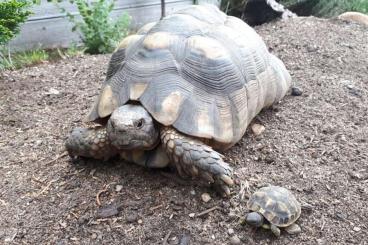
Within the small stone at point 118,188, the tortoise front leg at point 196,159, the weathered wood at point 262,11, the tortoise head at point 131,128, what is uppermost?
the tortoise head at point 131,128

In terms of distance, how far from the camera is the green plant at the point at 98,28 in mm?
4629

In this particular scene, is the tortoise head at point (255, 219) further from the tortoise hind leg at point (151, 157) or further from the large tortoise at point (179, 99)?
the tortoise hind leg at point (151, 157)

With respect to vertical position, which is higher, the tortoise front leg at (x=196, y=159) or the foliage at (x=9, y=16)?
the foliage at (x=9, y=16)

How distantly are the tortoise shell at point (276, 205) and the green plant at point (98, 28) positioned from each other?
10.1 feet

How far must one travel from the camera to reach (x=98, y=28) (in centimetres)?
469

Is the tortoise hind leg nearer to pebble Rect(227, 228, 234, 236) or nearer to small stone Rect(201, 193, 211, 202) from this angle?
small stone Rect(201, 193, 211, 202)

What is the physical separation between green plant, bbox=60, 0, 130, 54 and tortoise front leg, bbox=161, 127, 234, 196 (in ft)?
9.02

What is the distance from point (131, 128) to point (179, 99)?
287 millimetres

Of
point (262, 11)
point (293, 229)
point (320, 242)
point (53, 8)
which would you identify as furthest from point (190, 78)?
point (262, 11)

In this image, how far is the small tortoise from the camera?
6.68ft

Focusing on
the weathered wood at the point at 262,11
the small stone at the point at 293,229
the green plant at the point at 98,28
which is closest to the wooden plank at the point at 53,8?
the green plant at the point at 98,28

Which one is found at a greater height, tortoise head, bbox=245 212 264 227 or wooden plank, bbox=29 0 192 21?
tortoise head, bbox=245 212 264 227

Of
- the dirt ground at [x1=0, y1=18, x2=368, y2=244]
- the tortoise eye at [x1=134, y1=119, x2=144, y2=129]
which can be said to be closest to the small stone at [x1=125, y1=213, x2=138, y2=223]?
the dirt ground at [x1=0, y1=18, x2=368, y2=244]

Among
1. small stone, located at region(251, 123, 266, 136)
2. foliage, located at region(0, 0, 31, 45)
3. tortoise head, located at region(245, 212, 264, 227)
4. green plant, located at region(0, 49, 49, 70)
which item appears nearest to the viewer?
tortoise head, located at region(245, 212, 264, 227)
